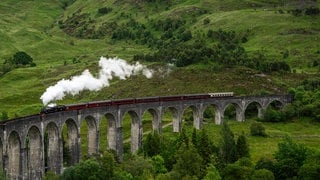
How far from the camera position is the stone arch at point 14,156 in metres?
78.6

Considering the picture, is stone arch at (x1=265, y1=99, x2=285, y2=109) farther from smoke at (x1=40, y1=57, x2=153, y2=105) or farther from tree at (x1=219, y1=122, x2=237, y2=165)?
tree at (x1=219, y1=122, x2=237, y2=165)

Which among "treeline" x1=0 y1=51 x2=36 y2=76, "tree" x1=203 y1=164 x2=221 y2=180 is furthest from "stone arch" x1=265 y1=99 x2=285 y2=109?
"treeline" x1=0 y1=51 x2=36 y2=76

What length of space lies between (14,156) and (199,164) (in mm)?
27235

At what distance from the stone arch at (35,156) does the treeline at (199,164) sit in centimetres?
843

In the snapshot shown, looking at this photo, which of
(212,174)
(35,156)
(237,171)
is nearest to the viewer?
(212,174)

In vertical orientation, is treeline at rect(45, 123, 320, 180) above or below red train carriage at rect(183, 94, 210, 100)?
below

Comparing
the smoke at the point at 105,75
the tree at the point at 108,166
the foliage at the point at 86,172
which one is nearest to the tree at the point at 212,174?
the tree at the point at 108,166

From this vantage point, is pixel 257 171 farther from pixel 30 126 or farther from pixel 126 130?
pixel 126 130

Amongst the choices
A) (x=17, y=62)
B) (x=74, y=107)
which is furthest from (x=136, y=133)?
(x=17, y=62)

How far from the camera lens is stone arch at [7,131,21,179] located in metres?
78.6

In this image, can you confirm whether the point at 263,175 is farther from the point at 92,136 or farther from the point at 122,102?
the point at 122,102

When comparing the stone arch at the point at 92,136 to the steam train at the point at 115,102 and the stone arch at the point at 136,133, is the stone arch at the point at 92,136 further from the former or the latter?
the stone arch at the point at 136,133

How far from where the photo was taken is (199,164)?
256 ft

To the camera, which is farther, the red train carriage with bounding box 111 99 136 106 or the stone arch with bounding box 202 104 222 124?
the stone arch with bounding box 202 104 222 124
